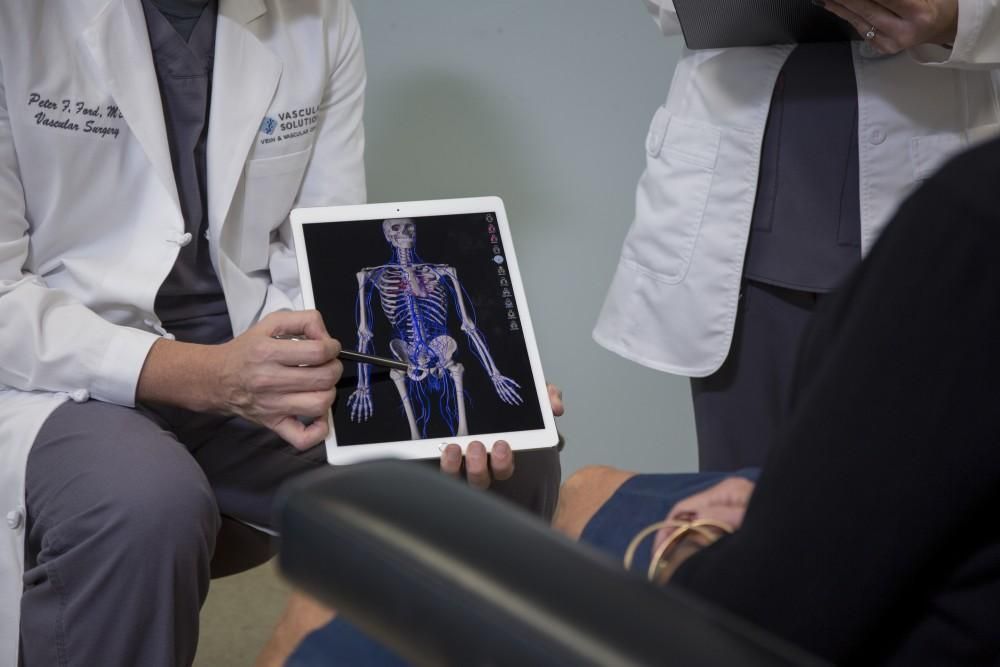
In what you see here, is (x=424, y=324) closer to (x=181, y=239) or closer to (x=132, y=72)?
(x=181, y=239)

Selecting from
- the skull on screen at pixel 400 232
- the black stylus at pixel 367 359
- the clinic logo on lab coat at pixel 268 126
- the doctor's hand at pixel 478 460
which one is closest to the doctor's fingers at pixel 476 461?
the doctor's hand at pixel 478 460

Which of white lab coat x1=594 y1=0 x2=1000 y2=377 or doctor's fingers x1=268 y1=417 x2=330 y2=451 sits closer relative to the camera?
doctor's fingers x1=268 y1=417 x2=330 y2=451

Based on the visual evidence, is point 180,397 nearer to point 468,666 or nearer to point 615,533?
point 615,533

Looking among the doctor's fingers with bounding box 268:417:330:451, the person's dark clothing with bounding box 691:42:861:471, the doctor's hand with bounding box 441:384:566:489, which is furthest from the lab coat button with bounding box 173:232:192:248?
the person's dark clothing with bounding box 691:42:861:471

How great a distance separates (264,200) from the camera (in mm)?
1299

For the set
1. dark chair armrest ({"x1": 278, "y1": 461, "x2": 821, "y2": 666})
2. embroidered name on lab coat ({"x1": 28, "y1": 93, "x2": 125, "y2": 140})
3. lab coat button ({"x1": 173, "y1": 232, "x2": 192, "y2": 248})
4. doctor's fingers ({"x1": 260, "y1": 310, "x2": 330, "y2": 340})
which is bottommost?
doctor's fingers ({"x1": 260, "y1": 310, "x2": 330, "y2": 340})

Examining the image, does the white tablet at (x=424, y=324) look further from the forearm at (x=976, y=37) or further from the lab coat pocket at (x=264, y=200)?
the forearm at (x=976, y=37)

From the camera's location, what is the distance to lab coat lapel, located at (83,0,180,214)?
1.17 m

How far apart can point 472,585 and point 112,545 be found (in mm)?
683

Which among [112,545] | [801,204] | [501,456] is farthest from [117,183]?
[801,204]

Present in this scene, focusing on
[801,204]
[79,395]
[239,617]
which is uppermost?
[801,204]

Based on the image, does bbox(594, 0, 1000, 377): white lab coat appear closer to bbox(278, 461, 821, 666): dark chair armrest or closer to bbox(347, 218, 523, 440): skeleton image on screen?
bbox(347, 218, 523, 440): skeleton image on screen

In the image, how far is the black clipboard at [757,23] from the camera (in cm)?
114

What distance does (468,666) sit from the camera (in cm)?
42
